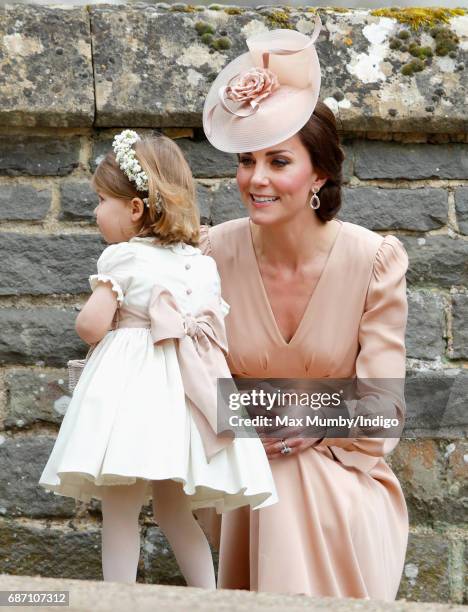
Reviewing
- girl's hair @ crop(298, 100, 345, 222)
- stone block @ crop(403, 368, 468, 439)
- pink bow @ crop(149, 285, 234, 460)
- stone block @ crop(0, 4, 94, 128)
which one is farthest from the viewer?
stone block @ crop(403, 368, 468, 439)

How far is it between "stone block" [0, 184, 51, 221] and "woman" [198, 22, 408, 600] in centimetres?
54

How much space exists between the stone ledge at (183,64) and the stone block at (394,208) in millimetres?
194

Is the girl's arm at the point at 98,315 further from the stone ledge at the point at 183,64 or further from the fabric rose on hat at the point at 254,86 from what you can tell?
the stone ledge at the point at 183,64

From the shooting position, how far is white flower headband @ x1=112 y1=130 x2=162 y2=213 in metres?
2.87

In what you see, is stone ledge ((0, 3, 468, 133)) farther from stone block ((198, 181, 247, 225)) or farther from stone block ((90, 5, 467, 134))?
stone block ((198, 181, 247, 225))

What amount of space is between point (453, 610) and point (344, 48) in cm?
219

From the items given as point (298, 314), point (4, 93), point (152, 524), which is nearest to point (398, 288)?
point (298, 314)

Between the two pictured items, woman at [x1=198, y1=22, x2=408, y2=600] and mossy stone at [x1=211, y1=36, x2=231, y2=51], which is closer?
woman at [x1=198, y1=22, x2=408, y2=600]

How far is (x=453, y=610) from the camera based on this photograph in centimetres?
184

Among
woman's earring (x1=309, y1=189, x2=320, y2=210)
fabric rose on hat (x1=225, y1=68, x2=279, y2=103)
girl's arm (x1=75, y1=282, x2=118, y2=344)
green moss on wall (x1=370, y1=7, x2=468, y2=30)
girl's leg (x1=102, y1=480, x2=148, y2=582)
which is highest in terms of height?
green moss on wall (x1=370, y1=7, x2=468, y2=30)

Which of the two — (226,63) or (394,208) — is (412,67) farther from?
(226,63)

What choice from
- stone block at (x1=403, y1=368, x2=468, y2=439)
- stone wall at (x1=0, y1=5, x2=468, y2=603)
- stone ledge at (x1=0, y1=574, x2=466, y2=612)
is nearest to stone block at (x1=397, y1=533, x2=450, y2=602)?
stone wall at (x1=0, y1=5, x2=468, y2=603)

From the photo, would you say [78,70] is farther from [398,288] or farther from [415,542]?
[415,542]

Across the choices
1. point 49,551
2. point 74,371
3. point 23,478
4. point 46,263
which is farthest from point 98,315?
point 49,551
